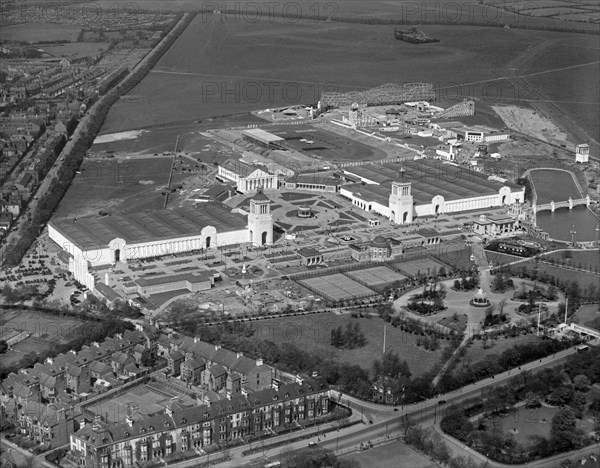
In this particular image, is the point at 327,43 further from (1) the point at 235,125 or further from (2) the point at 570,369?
(2) the point at 570,369

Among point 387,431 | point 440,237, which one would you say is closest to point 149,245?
point 440,237

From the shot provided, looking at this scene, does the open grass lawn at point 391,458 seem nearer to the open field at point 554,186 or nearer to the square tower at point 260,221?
the square tower at point 260,221

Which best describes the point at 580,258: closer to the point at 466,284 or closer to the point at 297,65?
the point at 466,284

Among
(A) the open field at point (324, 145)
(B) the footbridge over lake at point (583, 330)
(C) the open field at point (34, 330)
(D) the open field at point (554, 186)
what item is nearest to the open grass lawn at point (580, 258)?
(B) the footbridge over lake at point (583, 330)

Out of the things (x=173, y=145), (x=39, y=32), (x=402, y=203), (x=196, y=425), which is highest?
(x=39, y=32)

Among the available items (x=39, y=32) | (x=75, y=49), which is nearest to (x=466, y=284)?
(x=75, y=49)

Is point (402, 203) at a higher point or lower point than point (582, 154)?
higher

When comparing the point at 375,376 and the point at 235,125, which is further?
the point at 235,125
